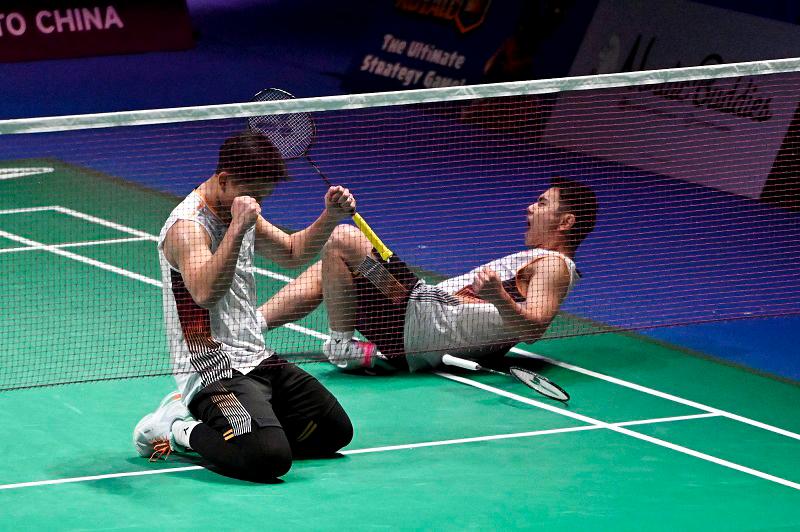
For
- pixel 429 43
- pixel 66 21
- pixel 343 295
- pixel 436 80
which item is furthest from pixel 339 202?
pixel 66 21

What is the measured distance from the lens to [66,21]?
61.1 feet

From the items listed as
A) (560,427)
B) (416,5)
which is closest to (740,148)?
(416,5)

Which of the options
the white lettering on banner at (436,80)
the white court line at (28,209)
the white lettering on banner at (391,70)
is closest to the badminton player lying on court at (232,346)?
the white court line at (28,209)

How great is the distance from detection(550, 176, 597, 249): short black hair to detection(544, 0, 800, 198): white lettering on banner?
4422mm

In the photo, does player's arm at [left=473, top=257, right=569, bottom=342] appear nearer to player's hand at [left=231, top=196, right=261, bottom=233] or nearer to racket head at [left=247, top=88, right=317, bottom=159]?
racket head at [left=247, top=88, right=317, bottom=159]

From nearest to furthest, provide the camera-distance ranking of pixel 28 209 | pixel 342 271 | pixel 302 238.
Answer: pixel 302 238, pixel 342 271, pixel 28 209

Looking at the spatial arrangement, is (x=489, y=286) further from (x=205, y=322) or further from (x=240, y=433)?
(x=240, y=433)

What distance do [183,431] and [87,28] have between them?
12.2 meters

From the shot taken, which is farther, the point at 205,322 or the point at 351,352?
the point at 351,352

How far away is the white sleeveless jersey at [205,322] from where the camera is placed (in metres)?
7.36

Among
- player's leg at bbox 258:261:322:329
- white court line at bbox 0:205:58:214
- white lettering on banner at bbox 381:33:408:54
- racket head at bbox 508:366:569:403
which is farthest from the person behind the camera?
white lettering on banner at bbox 381:33:408:54

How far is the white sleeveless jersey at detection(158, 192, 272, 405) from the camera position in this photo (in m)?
7.36

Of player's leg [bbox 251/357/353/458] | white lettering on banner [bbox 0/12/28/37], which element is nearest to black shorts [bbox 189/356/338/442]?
player's leg [bbox 251/357/353/458]

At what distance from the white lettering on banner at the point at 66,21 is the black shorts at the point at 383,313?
1064cm
